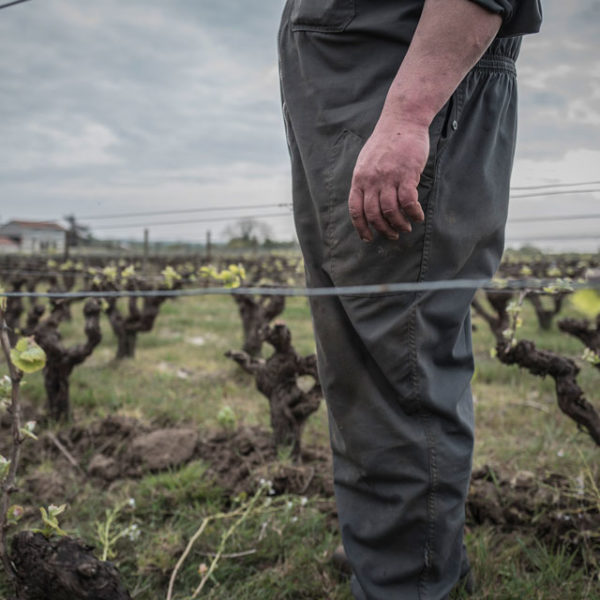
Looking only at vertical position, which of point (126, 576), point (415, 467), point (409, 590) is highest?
point (415, 467)

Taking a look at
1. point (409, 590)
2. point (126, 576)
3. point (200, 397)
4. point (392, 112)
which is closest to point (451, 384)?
point (409, 590)

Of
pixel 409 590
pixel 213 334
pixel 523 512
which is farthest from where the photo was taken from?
pixel 213 334

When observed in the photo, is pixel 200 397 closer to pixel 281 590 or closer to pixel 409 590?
pixel 281 590

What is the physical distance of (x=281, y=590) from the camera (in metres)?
1.85

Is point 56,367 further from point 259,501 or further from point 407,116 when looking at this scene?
point 407,116

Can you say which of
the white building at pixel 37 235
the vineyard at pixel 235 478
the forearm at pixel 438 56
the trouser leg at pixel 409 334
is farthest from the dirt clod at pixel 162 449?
the white building at pixel 37 235

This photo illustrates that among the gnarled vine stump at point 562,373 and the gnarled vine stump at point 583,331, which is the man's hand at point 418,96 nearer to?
the gnarled vine stump at point 562,373

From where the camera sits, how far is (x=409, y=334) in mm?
1299

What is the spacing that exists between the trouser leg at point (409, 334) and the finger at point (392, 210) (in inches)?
3.0

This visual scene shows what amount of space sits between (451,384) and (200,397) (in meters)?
3.22

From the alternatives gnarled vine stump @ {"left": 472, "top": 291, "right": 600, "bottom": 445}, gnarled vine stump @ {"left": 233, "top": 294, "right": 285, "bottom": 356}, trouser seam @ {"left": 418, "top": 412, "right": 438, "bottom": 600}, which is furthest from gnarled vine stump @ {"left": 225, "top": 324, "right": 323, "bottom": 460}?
gnarled vine stump @ {"left": 233, "top": 294, "right": 285, "bottom": 356}

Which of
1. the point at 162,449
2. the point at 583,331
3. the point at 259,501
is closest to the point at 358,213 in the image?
the point at 259,501

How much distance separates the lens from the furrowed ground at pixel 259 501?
74.0 inches

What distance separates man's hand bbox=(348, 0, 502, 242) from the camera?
1.15m
